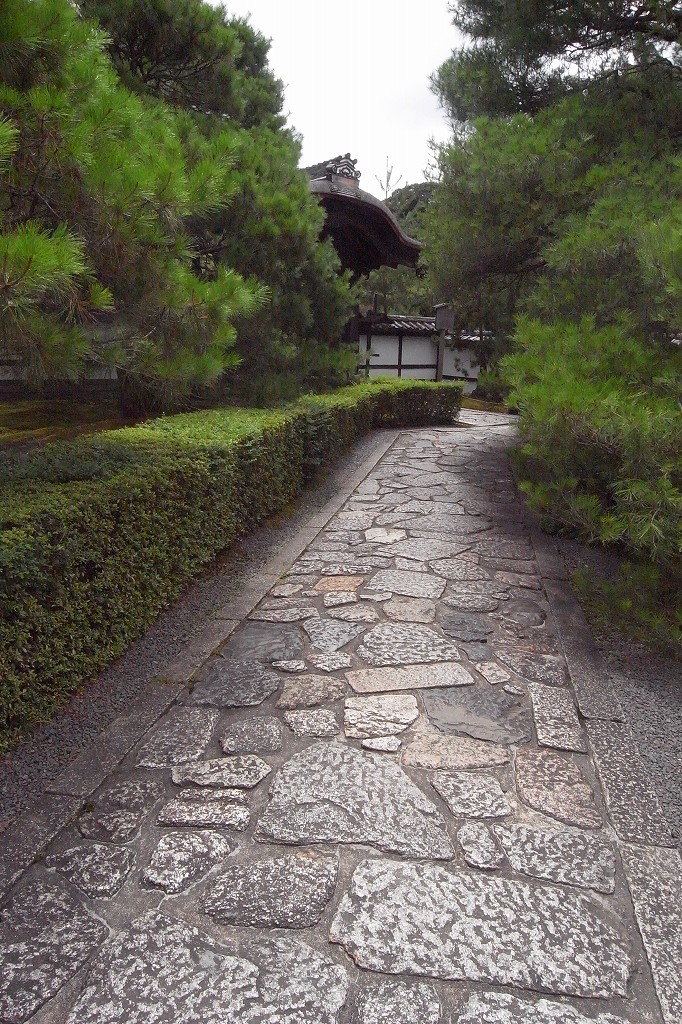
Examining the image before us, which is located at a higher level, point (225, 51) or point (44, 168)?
point (225, 51)

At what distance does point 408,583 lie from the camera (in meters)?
5.52

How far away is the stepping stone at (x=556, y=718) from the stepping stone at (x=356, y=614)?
1273 mm

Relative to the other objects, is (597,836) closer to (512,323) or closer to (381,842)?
(381,842)

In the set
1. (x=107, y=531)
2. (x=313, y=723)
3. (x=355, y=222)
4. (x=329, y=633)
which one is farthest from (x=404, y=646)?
(x=355, y=222)

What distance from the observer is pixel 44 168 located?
3146 millimetres

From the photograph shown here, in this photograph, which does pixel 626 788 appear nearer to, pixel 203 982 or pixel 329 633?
pixel 203 982

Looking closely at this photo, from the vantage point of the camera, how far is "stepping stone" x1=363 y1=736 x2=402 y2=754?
3270 millimetres

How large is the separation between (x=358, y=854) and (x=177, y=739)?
1.16 m

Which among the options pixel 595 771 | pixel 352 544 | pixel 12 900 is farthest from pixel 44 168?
pixel 352 544

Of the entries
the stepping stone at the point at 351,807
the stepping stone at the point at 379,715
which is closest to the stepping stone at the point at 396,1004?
the stepping stone at the point at 351,807

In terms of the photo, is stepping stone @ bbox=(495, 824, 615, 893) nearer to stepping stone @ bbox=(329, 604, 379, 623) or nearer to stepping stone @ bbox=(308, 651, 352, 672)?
stepping stone @ bbox=(308, 651, 352, 672)

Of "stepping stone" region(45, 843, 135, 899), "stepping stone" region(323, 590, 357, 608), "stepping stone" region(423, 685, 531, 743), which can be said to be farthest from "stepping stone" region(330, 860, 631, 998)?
"stepping stone" region(323, 590, 357, 608)

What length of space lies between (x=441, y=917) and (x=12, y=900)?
1.48 meters

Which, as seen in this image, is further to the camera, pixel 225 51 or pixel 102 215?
pixel 225 51
